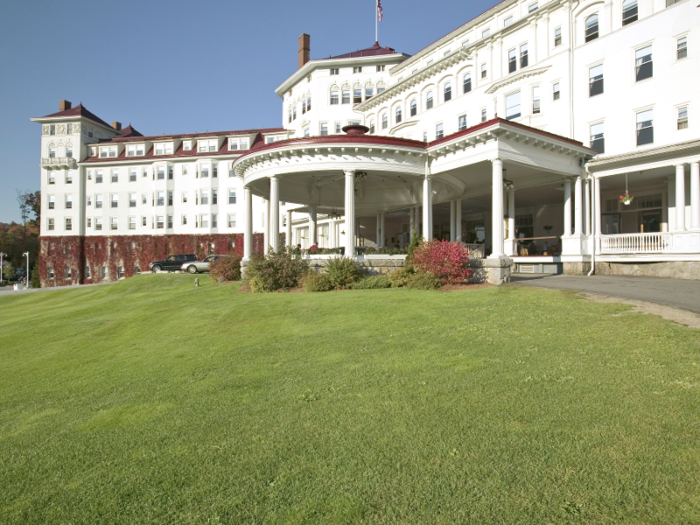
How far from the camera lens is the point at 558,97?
2314 centimetres

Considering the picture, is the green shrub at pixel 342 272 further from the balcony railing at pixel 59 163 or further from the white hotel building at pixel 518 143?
the balcony railing at pixel 59 163

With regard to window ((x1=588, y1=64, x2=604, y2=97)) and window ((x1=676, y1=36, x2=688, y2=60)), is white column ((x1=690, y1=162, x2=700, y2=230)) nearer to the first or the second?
window ((x1=676, y1=36, x2=688, y2=60))

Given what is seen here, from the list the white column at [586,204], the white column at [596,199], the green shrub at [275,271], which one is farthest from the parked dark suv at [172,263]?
the white column at [596,199]

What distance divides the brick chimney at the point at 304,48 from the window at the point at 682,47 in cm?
3166

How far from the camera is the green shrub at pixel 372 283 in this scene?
15.6 meters

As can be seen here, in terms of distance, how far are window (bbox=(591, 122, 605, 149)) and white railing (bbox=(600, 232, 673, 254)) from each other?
16.2ft

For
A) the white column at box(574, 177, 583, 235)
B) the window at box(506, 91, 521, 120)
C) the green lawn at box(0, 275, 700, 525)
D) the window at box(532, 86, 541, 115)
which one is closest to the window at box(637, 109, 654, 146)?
the white column at box(574, 177, 583, 235)

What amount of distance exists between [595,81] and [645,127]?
12.3 ft

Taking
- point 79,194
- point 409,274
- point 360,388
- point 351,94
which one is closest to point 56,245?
point 79,194

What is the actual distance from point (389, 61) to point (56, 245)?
44.0 m

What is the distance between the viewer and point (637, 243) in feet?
61.6

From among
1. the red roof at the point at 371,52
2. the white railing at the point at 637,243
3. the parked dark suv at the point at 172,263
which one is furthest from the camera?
the red roof at the point at 371,52

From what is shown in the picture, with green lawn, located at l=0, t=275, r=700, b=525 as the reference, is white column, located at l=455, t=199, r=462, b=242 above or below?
above

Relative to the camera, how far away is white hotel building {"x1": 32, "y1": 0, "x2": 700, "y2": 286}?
677 inches
